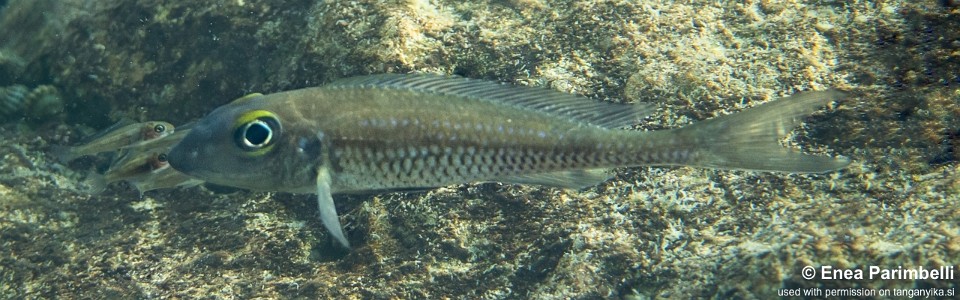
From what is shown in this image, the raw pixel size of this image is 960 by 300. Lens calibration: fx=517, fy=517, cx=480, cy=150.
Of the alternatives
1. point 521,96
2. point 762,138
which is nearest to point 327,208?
point 521,96

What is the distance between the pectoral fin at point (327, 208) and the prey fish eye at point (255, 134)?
0.31 m

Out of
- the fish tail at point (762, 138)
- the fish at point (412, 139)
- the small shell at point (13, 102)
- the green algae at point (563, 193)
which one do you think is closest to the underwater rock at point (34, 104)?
the small shell at point (13, 102)

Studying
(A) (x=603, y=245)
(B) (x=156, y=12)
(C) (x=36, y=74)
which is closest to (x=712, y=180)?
(A) (x=603, y=245)

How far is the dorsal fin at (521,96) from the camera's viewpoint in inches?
103

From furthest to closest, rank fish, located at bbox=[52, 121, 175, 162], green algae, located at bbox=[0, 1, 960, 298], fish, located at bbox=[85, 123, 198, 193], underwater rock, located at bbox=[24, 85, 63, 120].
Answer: underwater rock, located at bbox=[24, 85, 63, 120]
fish, located at bbox=[52, 121, 175, 162]
fish, located at bbox=[85, 123, 198, 193]
green algae, located at bbox=[0, 1, 960, 298]

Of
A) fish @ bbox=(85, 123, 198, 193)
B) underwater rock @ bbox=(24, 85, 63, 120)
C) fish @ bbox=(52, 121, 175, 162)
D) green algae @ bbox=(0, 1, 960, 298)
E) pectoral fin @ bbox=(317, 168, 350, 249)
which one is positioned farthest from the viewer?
underwater rock @ bbox=(24, 85, 63, 120)

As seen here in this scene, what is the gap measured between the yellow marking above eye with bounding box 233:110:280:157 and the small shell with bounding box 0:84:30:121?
14.2ft

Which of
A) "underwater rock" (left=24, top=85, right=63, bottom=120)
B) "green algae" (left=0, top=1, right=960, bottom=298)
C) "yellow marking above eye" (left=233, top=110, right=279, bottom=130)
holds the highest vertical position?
"underwater rock" (left=24, top=85, right=63, bottom=120)

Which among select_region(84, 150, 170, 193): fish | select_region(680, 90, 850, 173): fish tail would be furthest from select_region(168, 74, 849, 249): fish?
select_region(84, 150, 170, 193): fish

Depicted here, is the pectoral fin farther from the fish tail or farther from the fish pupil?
the fish tail

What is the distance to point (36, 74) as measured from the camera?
5.45 meters

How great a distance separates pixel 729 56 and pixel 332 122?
9.50 ft

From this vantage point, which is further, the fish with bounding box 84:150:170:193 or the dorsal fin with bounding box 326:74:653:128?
the fish with bounding box 84:150:170:193

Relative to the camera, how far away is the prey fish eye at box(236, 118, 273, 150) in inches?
101
